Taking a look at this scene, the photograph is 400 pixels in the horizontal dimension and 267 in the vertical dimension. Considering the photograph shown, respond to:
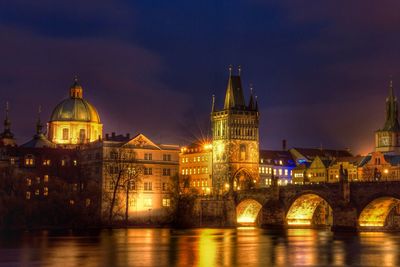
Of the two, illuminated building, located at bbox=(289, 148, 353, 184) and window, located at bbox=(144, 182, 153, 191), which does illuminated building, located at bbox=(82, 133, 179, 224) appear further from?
illuminated building, located at bbox=(289, 148, 353, 184)

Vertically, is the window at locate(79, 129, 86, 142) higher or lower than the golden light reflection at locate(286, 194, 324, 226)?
higher

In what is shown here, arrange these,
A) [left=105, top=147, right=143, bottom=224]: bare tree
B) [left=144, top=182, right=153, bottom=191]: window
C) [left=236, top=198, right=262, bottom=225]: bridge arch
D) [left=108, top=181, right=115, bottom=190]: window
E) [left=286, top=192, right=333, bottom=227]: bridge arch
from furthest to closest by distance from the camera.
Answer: [left=236, top=198, right=262, bottom=225]: bridge arch, [left=144, top=182, right=153, bottom=191]: window, [left=108, top=181, right=115, bottom=190]: window, [left=105, top=147, right=143, bottom=224]: bare tree, [left=286, top=192, right=333, bottom=227]: bridge arch

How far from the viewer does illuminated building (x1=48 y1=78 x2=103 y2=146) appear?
15888 cm

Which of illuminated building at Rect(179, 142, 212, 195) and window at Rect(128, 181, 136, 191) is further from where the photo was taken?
illuminated building at Rect(179, 142, 212, 195)

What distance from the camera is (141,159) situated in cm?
13762

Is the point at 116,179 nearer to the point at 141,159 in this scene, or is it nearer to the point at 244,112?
the point at 141,159

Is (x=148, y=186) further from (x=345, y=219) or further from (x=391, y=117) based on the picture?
(x=391, y=117)

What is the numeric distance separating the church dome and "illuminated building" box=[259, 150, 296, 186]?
40827 mm

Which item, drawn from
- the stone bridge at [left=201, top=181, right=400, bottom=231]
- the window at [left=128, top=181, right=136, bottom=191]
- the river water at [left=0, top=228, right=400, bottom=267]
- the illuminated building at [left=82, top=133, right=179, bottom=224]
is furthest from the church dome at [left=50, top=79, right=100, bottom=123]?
the river water at [left=0, top=228, right=400, bottom=267]

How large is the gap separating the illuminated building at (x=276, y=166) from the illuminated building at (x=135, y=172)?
46570 millimetres

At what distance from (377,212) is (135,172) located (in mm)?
38379

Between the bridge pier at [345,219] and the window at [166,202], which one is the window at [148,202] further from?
the bridge pier at [345,219]

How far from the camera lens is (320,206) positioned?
138125 millimetres

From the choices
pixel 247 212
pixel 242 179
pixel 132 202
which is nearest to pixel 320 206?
pixel 247 212
